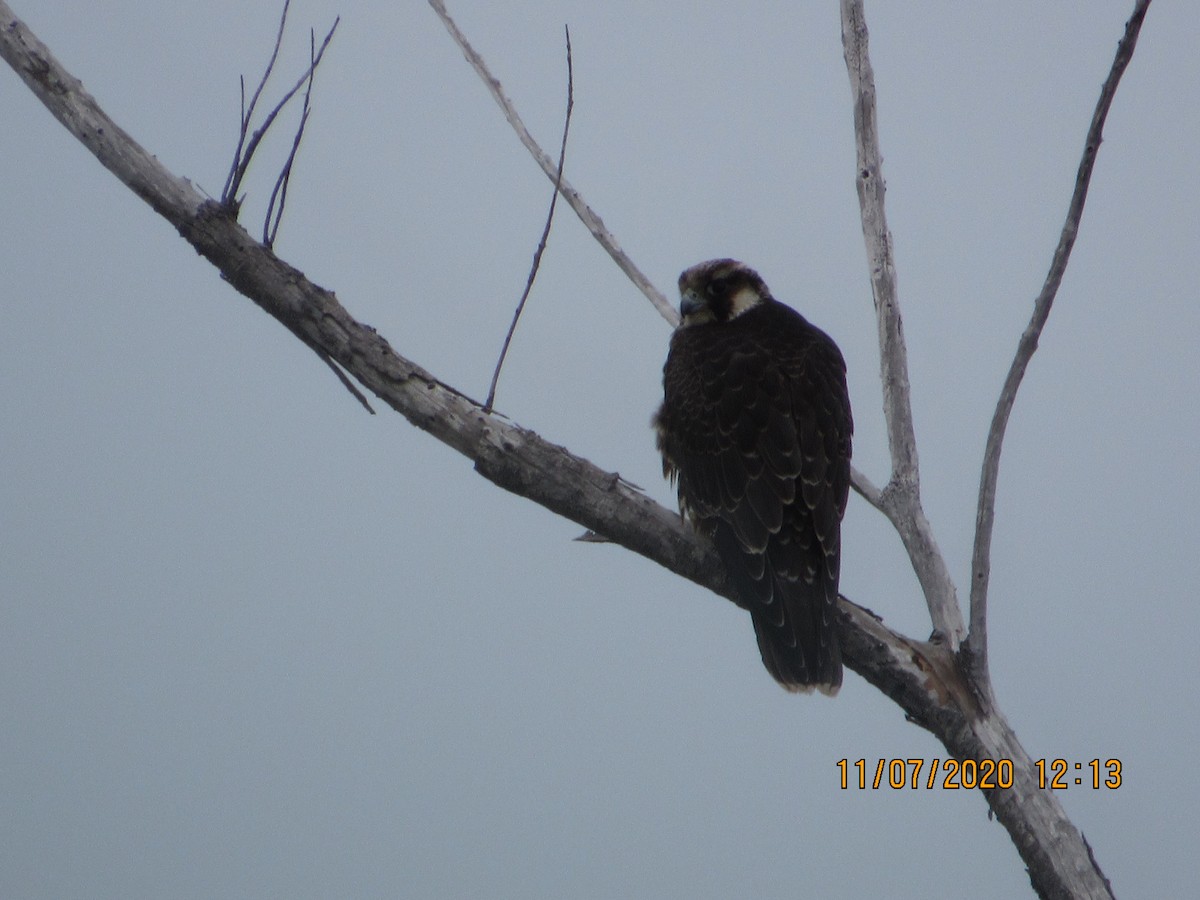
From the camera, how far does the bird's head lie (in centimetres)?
335

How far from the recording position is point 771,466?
2756 mm

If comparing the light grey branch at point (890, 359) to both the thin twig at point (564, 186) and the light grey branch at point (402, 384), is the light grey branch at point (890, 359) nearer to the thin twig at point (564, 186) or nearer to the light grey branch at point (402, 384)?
the light grey branch at point (402, 384)

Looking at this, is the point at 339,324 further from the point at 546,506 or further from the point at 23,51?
the point at 23,51

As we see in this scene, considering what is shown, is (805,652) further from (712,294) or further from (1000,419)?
(712,294)

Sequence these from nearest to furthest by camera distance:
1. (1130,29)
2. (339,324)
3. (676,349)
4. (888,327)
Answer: (1130,29) < (339,324) < (888,327) < (676,349)

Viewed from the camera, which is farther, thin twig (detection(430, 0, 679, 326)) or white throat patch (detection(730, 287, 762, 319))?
white throat patch (detection(730, 287, 762, 319))

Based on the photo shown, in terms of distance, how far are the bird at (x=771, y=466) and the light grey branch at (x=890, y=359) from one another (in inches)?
6.5

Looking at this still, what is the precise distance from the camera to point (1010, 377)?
7.85 feet

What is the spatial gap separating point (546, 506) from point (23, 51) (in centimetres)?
141

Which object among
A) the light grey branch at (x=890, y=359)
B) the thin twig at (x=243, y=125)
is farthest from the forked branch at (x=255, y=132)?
the light grey branch at (x=890, y=359)

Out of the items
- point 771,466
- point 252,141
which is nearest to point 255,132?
point 252,141

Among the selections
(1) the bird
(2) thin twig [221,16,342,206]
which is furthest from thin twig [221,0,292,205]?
(1) the bird

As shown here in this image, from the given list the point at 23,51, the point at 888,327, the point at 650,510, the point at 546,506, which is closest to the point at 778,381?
the point at 888,327

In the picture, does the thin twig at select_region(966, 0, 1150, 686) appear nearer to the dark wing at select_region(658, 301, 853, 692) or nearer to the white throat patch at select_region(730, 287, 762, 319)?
the dark wing at select_region(658, 301, 853, 692)
